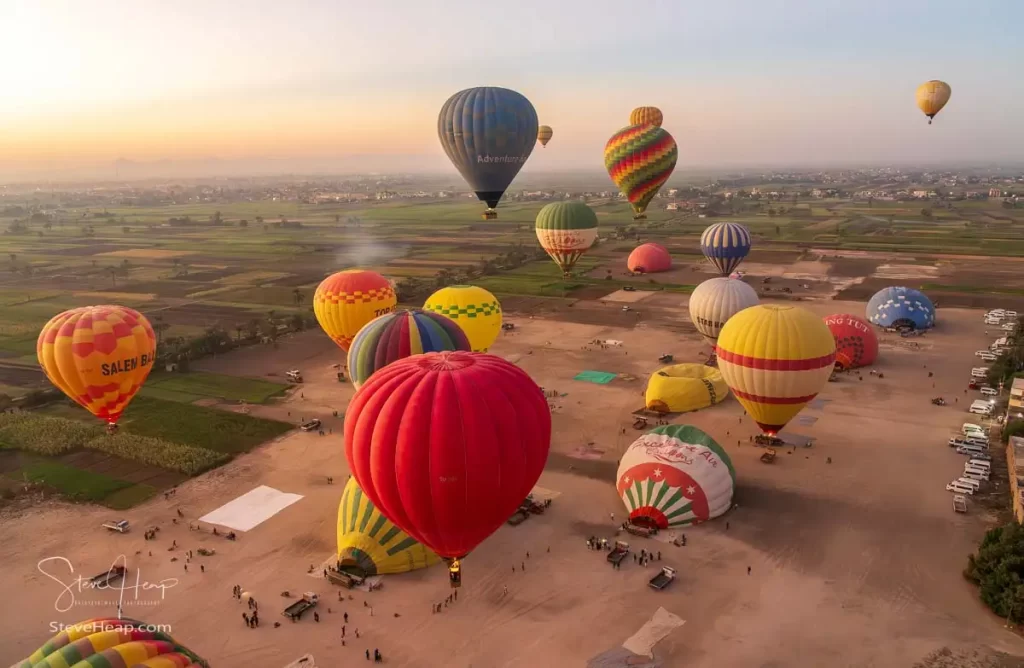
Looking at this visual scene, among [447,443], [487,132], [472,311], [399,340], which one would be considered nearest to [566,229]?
[487,132]

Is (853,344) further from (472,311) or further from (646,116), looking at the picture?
(646,116)

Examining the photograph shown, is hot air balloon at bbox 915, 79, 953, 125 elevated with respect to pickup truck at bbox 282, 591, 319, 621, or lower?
elevated

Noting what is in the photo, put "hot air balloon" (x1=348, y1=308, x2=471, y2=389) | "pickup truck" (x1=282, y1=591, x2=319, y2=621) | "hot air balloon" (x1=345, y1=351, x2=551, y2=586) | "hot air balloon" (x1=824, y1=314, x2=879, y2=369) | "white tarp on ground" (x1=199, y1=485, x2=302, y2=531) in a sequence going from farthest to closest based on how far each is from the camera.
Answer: "hot air balloon" (x1=824, y1=314, x2=879, y2=369) → "hot air balloon" (x1=348, y1=308, x2=471, y2=389) → "white tarp on ground" (x1=199, y1=485, x2=302, y2=531) → "pickup truck" (x1=282, y1=591, x2=319, y2=621) → "hot air balloon" (x1=345, y1=351, x2=551, y2=586)

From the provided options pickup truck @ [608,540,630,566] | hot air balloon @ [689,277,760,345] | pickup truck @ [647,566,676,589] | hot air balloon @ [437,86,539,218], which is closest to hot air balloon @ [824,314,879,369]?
hot air balloon @ [689,277,760,345]

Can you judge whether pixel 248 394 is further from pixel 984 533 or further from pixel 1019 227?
pixel 1019 227

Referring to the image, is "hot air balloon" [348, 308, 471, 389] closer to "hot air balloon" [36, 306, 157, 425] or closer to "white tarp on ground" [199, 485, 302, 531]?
"white tarp on ground" [199, 485, 302, 531]

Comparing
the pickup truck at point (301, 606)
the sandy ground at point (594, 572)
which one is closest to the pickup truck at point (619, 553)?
the sandy ground at point (594, 572)
